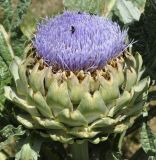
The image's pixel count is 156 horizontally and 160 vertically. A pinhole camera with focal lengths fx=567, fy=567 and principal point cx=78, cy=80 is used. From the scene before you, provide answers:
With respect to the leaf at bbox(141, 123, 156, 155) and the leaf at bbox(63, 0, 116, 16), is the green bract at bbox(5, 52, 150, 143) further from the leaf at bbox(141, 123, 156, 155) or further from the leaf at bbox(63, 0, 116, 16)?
the leaf at bbox(63, 0, 116, 16)

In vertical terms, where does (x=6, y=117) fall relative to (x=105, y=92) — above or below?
below

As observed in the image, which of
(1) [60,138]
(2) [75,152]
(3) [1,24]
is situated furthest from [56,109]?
(3) [1,24]

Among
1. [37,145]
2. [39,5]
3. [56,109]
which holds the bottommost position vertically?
[39,5]

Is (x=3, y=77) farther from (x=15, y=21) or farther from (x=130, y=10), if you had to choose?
(x=130, y=10)

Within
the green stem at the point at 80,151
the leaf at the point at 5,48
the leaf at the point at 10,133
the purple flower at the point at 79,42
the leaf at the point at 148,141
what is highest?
the purple flower at the point at 79,42

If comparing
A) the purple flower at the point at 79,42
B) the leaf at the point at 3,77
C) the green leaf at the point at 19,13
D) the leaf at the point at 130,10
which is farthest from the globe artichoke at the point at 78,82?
the leaf at the point at 130,10

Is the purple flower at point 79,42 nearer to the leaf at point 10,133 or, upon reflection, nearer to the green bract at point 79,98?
the green bract at point 79,98

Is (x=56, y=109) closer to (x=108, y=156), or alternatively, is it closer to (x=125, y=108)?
(x=125, y=108)
